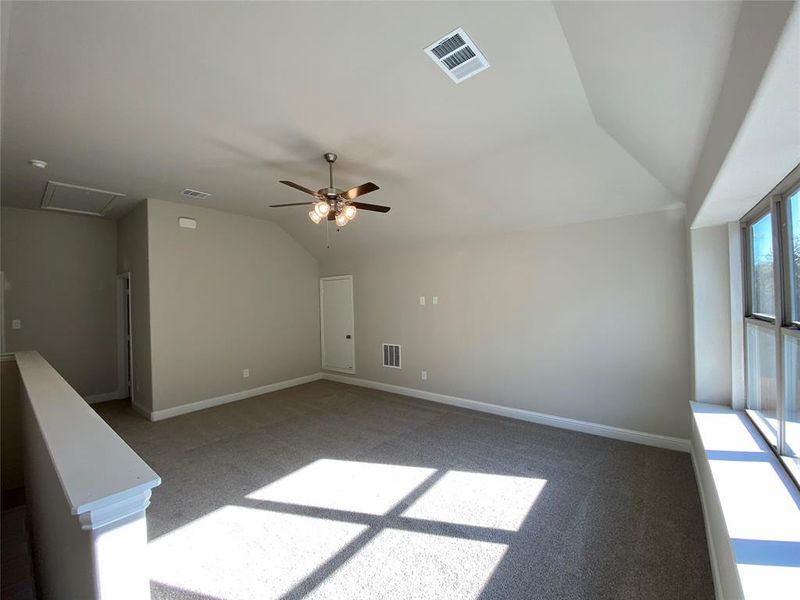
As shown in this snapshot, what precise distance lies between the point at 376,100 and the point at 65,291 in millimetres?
5686

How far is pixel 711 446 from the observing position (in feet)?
6.55

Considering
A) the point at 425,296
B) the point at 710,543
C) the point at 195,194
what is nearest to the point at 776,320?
the point at 710,543

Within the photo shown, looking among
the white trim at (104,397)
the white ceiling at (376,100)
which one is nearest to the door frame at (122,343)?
the white trim at (104,397)

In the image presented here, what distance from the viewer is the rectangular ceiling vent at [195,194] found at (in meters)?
Result: 4.21

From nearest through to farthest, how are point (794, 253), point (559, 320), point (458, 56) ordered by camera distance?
point (794, 253)
point (458, 56)
point (559, 320)

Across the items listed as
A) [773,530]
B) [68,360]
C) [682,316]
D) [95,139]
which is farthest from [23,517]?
[682,316]

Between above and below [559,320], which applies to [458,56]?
above

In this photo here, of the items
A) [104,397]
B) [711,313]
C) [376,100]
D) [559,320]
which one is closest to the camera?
[376,100]

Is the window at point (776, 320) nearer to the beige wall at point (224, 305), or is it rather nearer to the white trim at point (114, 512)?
the white trim at point (114, 512)

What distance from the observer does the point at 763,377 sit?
2172mm

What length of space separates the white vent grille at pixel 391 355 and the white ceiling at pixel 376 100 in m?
2.53

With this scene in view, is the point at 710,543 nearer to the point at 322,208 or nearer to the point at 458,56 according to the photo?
the point at 458,56

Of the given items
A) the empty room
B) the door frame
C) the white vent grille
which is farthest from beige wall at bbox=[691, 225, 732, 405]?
the door frame

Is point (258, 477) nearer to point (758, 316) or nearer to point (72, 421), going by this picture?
point (72, 421)
